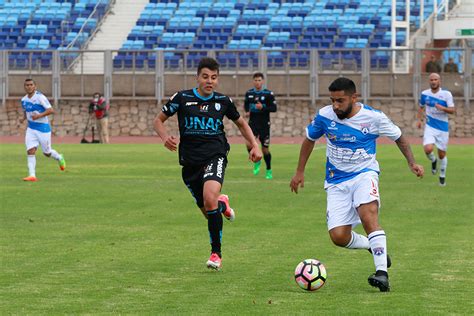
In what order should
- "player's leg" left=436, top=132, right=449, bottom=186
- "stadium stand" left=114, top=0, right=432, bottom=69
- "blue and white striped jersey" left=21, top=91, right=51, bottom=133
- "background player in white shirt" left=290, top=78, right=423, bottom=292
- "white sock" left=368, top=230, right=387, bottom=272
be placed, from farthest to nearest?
1. "stadium stand" left=114, top=0, right=432, bottom=69
2. "blue and white striped jersey" left=21, top=91, right=51, bottom=133
3. "player's leg" left=436, top=132, right=449, bottom=186
4. "background player in white shirt" left=290, top=78, right=423, bottom=292
5. "white sock" left=368, top=230, right=387, bottom=272

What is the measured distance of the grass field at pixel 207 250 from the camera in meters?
9.24

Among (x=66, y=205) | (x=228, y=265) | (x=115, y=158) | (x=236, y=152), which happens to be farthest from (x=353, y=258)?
(x=236, y=152)

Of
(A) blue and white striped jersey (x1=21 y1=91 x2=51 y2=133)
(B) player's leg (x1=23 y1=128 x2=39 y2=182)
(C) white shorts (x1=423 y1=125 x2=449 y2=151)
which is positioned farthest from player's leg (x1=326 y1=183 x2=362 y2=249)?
(B) player's leg (x1=23 y1=128 x2=39 y2=182)

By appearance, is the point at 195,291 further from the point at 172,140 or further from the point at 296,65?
the point at 296,65

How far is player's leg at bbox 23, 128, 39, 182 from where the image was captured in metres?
24.7

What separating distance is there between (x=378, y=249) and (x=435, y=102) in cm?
1461

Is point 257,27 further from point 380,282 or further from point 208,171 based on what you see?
point 380,282

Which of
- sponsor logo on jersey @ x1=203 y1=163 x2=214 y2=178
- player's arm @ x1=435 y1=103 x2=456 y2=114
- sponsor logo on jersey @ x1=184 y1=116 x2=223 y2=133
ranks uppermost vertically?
sponsor logo on jersey @ x1=184 y1=116 x2=223 y2=133

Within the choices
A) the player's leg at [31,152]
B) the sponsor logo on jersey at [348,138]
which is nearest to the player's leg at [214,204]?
the sponsor logo on jersey at [348,138]

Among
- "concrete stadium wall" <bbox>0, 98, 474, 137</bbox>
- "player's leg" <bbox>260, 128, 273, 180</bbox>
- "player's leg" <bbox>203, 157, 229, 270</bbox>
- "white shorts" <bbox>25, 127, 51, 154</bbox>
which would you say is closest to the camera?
"player's leg" <bbox>203, 157, 229, 270</bbox>

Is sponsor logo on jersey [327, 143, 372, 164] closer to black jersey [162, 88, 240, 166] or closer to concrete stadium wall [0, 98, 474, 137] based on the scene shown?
black jersey [162, 88, 240, 166]

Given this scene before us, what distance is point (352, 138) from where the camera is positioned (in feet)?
A: 34.1

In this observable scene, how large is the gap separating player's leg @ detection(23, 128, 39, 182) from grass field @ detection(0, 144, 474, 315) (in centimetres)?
37

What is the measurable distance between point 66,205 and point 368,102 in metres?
28.3
